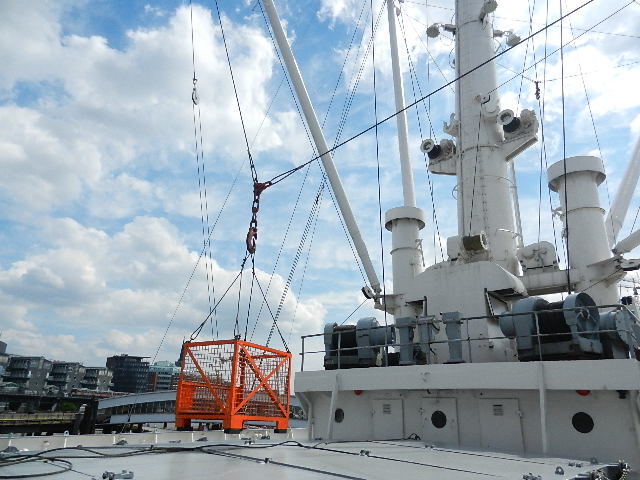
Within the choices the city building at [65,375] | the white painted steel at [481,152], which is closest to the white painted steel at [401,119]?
the white painted steel at [481,152]

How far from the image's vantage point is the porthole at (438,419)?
9.21 metres

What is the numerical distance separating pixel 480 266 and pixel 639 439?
196 inches

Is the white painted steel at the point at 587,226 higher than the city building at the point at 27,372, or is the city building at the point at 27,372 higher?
the white painted steel at the point at 587,226

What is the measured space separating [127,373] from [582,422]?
143363 millimetres

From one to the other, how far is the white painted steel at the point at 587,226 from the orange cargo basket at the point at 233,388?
9696 millimetres

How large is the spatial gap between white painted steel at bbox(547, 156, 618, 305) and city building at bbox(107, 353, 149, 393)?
435ft

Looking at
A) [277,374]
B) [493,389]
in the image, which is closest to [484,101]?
[493,389]

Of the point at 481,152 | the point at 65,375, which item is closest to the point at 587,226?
the point at 481,152

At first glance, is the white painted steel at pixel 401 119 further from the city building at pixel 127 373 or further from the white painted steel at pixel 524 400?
the city building at pixel 127 373

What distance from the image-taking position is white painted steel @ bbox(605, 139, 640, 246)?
19234 millimetres

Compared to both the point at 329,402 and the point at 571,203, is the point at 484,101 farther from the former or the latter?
the point at 329,402

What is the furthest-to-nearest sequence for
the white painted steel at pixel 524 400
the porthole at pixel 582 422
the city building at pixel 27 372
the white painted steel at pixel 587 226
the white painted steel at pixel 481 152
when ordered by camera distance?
the city building at pixel 27 372 → the white painted steel at pixel 481 152 → the white painted steel at pixel 587 226 → the porthole at pixel 582 422 → the white painted steel at pixel 524 400

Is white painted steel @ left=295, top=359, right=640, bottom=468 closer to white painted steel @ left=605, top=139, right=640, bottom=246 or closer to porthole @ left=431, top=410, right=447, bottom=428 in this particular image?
porthole @ left=431, top=410, right=447, bottom=428

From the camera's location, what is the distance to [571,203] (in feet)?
47.4
